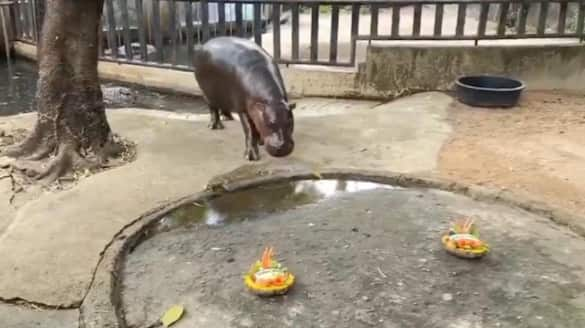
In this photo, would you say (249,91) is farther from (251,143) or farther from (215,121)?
(215,121)

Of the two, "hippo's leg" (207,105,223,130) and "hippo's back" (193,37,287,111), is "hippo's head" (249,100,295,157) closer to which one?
"hippo's back" (193,37,287,111)

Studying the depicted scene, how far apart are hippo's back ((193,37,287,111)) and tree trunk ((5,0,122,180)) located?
982 millimetres

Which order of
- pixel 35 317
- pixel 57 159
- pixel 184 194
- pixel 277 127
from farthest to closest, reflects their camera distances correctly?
pixel 57 159 → pixel 277 127 → pixel 184 194 → pixel 35 317

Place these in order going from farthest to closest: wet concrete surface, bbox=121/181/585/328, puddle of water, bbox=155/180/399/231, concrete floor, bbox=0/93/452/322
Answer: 1. puddle of water, bbox=155/180/399/231
2. concrete floor, bbox=0/93/452/322
3. wet concrete surface, bbox=121/181/585/328

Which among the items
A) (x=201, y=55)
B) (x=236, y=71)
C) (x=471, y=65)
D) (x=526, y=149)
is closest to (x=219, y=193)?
(x=236, y=71)

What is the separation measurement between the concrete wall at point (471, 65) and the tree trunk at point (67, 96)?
348 centimetres

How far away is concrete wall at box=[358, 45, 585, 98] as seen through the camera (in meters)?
6.98

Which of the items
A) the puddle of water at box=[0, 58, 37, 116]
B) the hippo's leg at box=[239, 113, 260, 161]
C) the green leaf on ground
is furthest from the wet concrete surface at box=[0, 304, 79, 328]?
the puddle of water at box=[0, 58, 37, 116]

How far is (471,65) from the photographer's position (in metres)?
7.03

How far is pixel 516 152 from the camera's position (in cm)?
508

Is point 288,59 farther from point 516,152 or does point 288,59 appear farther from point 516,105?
point 516,152

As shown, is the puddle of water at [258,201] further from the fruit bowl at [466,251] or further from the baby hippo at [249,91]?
the fruit bowl at [466,251]

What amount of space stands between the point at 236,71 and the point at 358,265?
2.17 m

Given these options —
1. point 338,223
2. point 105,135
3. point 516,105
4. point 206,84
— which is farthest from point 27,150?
point 516,105
